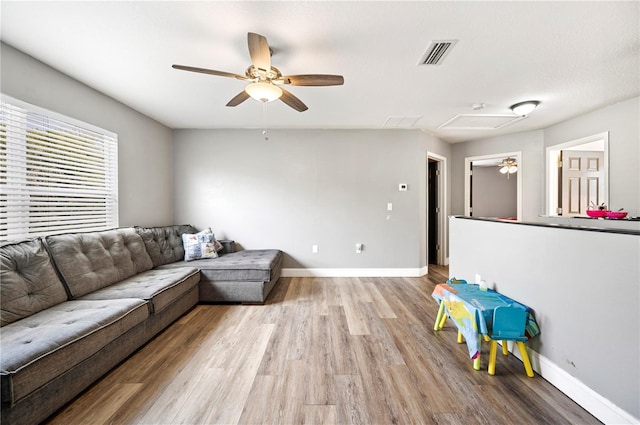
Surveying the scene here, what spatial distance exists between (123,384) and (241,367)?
764 mm

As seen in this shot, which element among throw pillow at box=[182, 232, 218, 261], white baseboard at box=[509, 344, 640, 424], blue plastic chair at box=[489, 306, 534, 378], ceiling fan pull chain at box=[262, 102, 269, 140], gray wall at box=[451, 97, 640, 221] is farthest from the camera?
throw pillow at box=[182, 232, 218, 261]

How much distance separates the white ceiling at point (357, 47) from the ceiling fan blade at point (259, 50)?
0.20m

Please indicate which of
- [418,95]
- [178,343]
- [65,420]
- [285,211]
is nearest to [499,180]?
[418,95]

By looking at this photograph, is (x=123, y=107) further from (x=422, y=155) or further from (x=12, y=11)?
(x=422, y=155)

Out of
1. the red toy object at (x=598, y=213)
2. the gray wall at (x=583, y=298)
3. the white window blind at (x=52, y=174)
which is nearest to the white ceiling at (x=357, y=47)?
the white window blind at (x=52, y=174)

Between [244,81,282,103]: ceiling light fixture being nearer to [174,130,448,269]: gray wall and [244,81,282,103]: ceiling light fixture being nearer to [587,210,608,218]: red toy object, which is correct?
[174,130,448,269]: gray wall

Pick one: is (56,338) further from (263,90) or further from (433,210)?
(433,210)

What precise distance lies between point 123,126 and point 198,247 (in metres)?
1.82

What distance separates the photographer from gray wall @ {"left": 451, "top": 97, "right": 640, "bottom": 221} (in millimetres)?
2893

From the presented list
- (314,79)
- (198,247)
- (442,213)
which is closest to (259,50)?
(314,79)

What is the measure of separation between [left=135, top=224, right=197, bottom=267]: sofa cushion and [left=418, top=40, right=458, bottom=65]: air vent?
365 cm

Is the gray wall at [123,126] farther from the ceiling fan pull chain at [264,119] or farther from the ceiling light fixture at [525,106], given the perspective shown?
the ceiling light fixture at [525,106]

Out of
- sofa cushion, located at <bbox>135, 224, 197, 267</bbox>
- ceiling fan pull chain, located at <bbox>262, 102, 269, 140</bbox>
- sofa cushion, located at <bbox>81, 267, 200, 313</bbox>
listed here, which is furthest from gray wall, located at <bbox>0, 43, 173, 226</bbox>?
ceiling fan pull chain, located at <bbox>262, 102, 269, 140</bbox>

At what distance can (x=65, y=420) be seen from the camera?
1343 mm
